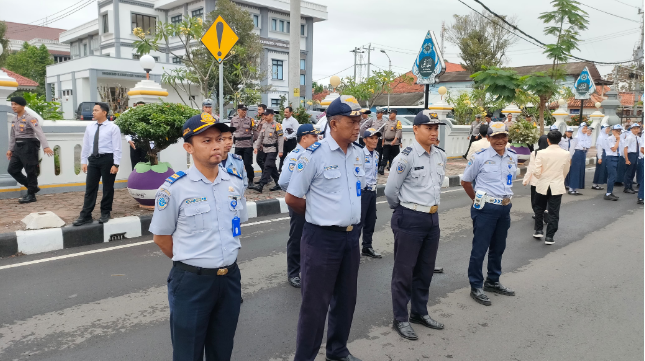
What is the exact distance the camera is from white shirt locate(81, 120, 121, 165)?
22.1 feet

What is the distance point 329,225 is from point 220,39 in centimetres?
635

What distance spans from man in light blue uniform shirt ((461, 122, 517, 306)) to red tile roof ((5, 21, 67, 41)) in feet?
249

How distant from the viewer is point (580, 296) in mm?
5023

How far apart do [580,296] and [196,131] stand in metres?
4.39

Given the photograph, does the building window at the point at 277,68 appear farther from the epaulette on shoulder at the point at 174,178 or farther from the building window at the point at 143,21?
the epaulette on shoulder at the point at 174,178

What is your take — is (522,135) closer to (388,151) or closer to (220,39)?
(388,151)

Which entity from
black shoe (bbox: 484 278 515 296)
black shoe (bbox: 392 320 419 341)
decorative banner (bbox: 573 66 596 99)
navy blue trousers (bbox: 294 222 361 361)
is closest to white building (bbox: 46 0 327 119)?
decorative banner (bbox: 573 66 596 99)

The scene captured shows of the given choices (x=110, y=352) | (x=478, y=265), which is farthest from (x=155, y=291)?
(x=478, y=265)

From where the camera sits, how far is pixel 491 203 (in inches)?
189

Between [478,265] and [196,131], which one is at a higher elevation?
[196,131]

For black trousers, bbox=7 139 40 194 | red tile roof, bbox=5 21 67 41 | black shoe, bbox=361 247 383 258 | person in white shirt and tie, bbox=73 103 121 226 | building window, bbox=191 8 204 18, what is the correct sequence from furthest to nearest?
1. red tile roof, bbox=5 21 67 41
2. building window, bbox=191 8 204 18
3. black trousers, bbox=7 139 40 194
4. person in white shirt and tie, bbox=73 103 121 226
5. black shoe, bbox=361 247 383 258

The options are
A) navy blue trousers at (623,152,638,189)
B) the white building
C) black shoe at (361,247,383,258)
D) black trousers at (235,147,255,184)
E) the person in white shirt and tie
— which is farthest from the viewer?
the white building

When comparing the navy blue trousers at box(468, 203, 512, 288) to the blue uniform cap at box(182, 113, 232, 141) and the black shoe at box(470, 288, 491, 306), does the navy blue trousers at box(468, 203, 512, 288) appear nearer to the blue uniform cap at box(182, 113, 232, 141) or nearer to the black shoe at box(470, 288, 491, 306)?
the black shoe at box(470, 288, 491, 306)

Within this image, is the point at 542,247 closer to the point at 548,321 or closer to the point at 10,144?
the point at 548,321
